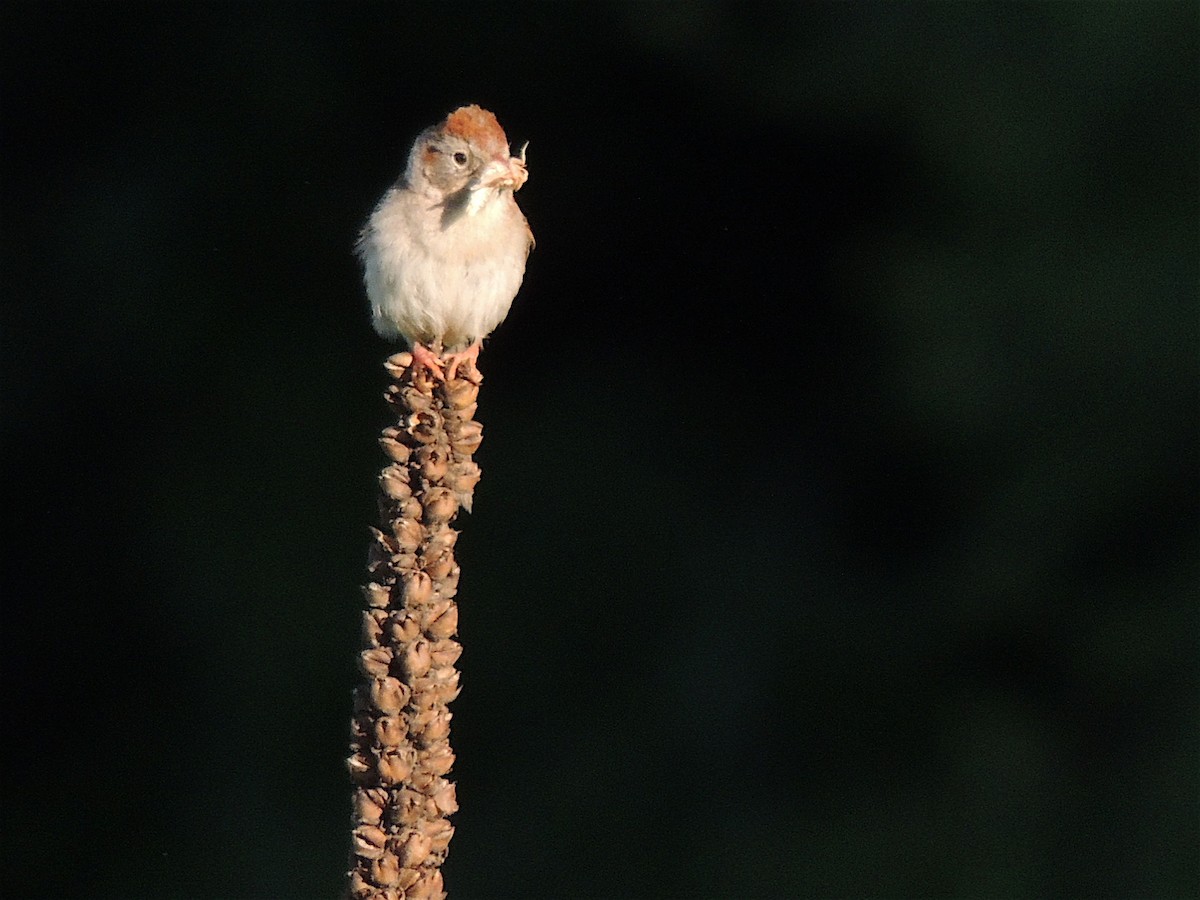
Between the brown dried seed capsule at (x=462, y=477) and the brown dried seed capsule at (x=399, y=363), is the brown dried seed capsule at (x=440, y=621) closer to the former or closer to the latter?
Answer: the brown dried seed capsule at (x=462, y=477)

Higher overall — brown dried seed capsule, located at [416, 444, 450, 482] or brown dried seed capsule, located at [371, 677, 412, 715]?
brown dried seed capsule, located at [416, 444, 450, 482]

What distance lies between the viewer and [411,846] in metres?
1.18

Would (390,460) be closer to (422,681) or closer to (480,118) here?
(422,681)

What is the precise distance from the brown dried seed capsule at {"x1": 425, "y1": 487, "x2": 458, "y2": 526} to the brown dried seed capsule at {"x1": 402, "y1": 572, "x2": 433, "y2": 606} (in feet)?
0.16

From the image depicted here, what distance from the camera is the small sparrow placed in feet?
5.59

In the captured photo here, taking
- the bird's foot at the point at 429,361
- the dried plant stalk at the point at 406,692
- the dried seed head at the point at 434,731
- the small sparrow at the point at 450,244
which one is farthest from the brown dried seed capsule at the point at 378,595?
Result: the small sparrow at the point at 450,244

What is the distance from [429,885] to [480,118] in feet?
2.99

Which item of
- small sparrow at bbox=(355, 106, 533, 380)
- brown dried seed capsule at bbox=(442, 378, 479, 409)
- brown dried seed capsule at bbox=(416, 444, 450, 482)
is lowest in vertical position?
brown dried seed capsule at bbox=(416, 444, 450, 482)

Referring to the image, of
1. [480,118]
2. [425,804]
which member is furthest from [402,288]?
[425,804]

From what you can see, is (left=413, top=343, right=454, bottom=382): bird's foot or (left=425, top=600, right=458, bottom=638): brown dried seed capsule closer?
→ (left=425, top=600, right=458, bottom=638): brown dried seed capsule

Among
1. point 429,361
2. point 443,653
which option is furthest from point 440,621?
point 429,361

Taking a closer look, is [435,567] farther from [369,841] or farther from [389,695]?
[369,841]

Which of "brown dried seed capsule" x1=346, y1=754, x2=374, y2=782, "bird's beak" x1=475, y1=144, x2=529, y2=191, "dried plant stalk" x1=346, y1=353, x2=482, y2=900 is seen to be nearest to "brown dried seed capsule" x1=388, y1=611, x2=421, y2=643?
"dried plant stalk" x1=346, y1=353, x2=482, y2=900

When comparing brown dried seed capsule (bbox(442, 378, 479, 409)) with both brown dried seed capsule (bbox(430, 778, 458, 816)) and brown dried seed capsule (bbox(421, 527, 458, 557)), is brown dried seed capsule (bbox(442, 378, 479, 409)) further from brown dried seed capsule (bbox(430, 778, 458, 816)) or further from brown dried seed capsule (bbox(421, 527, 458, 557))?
brown dried seed capsule (bbox(430, 778, 458, 816))
